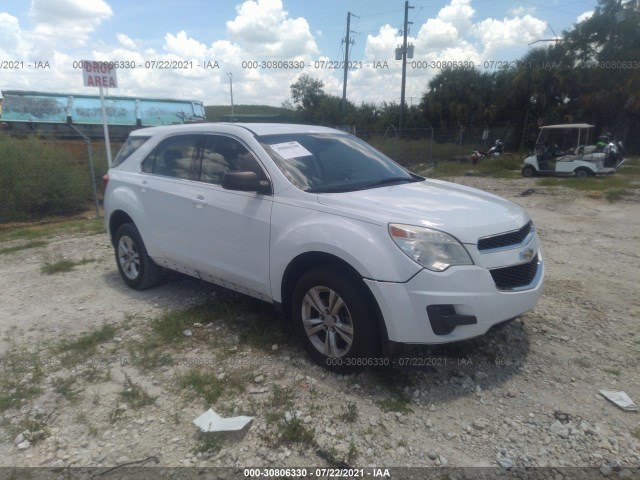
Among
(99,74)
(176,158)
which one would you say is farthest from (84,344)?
(99,74)

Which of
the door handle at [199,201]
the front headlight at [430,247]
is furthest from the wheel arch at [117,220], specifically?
the front headlight at [430,247]

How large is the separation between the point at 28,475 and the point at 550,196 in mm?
12572

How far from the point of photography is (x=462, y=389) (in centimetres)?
340

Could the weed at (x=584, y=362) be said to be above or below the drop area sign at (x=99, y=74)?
below

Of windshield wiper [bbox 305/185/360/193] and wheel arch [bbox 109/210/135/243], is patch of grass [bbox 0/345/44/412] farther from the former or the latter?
windshield wiper [bbox 305/185/360/193]

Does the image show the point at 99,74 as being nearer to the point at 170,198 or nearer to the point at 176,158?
the point at 176,158

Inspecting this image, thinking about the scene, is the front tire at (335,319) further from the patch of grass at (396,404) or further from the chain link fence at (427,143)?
the chain link fence at (427,143)

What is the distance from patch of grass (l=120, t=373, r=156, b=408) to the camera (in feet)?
10.9

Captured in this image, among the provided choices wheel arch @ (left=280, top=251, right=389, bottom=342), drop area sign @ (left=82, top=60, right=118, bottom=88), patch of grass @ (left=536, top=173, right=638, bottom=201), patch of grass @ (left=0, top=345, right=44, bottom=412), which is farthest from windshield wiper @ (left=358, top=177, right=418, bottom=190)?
patch of grass @ (left=536, top=173, right=638, bottom=201)

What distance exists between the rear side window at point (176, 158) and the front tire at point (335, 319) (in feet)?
5.88

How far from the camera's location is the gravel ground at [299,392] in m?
2.82

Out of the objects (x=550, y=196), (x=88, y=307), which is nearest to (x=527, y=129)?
(x=550, y=196)

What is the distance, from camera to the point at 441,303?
3.07 m

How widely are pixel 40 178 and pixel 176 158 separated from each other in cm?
704
